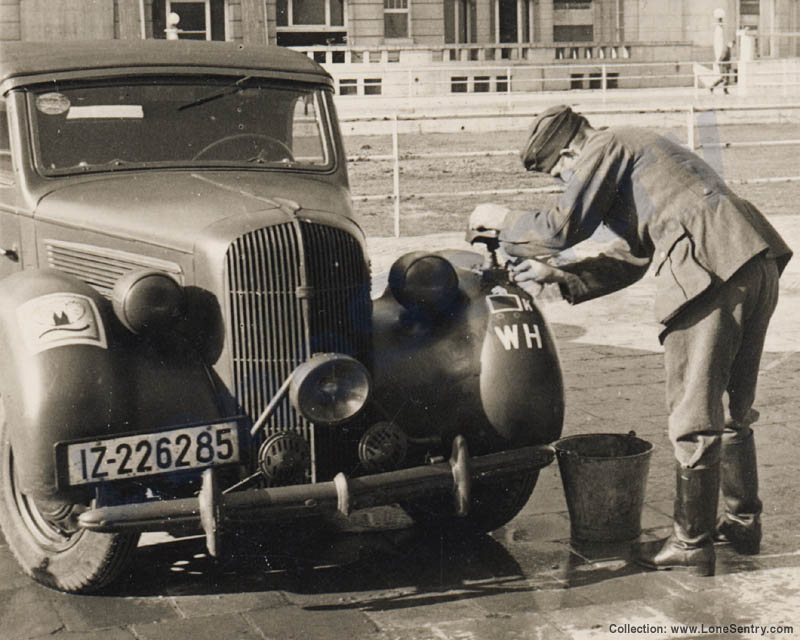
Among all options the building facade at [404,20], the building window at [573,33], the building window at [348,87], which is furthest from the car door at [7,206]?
the building window at [573,33]

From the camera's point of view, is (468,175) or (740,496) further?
(468,175)

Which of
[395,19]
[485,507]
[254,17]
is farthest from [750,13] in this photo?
[485,507]

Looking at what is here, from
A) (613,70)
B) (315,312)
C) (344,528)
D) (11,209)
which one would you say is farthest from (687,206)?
(613,70)

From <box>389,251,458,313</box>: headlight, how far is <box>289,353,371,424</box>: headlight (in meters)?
0.56

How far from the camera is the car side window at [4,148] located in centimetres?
584

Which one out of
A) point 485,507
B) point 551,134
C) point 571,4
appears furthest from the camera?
point 571,4

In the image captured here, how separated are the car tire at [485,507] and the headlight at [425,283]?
2.44 ft

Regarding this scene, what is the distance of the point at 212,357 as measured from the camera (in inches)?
191

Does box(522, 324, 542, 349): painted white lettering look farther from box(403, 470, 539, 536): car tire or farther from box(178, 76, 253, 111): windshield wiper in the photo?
box(178, 76, 253, 111): windshield wiper

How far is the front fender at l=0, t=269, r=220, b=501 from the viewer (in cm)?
450

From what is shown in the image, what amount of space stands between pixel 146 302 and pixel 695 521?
2168 millimetres

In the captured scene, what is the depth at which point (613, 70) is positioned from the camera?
119 ft

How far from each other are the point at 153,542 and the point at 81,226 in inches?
52.6

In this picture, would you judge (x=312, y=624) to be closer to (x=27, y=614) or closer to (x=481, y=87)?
(x=27, y=614)
